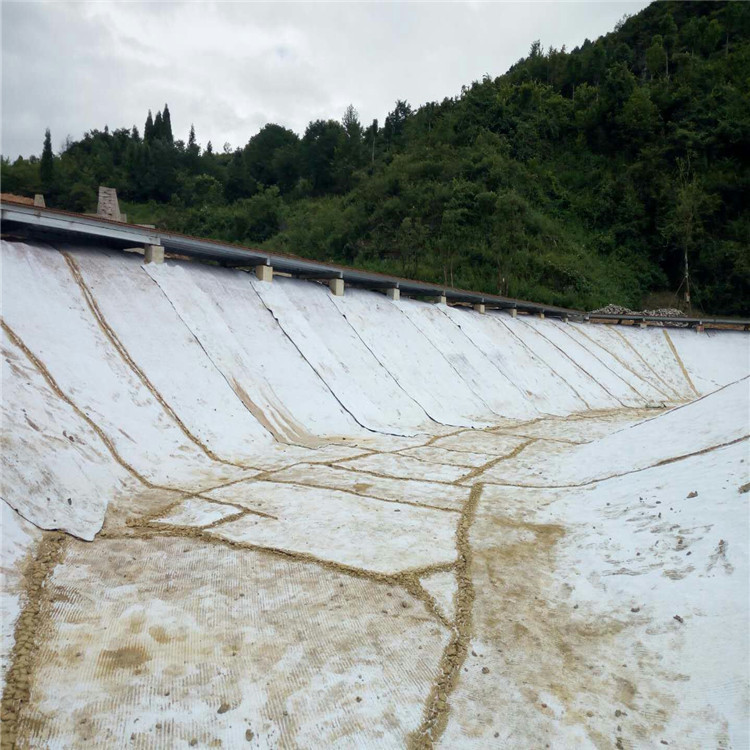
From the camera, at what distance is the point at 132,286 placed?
8.32 metres

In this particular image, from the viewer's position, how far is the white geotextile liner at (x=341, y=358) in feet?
31.2

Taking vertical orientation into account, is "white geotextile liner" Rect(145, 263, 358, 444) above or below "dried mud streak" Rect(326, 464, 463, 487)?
above

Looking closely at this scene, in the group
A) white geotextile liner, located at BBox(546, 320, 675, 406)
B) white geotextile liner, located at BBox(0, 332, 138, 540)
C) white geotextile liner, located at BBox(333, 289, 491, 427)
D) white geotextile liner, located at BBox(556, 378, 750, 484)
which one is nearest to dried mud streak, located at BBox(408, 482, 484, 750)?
white geotextile liner, located at BBox(556, 378, 750, 484)

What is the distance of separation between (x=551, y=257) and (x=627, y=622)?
26.6 metres

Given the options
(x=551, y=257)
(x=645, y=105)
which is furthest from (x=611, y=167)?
(x=551, y=257)

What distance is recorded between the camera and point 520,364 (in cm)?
1404

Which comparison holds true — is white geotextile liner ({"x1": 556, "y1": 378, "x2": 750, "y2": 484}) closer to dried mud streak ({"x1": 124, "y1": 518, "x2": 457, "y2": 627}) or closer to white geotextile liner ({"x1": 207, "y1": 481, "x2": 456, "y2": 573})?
white geotextile liner ({"x1": 207, "y1": 481, "x2": 456, "y2": 573})

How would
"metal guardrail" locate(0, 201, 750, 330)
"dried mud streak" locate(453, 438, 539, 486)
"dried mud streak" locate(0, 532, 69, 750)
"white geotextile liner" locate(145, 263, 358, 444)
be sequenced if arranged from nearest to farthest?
1. "dried mud streak" locate(0, 532, 69, 750)
2. "dried mud streak" locate(453, 438, 539, 486)
3. "metal guardrail" locate(0, 201, 750, 330)
4. "white geotextile liner" locate(145, 263, 358, 444)

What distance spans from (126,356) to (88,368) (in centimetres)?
69

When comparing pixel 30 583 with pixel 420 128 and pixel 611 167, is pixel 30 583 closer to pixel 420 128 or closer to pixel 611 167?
pixel 611 167

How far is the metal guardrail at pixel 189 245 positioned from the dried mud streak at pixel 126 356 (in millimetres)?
580

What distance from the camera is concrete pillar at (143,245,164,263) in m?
8.99

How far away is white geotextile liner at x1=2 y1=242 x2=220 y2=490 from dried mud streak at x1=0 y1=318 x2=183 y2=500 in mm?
55

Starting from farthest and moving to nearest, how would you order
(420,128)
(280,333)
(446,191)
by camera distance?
(420,128) < (446,191) < (280,333)
